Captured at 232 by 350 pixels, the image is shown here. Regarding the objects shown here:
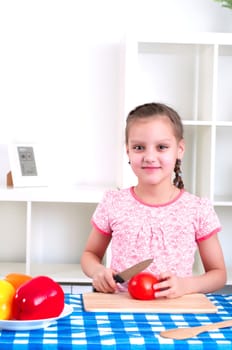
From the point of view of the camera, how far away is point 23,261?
3.69m

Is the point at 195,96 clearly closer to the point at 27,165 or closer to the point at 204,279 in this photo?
the point at 27,165

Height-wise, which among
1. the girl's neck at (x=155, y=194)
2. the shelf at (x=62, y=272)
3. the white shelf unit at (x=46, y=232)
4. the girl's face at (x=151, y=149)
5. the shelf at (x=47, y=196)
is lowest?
the shelf at (x=62, y=272)

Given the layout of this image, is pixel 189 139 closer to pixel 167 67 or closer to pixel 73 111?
pixel 167 67

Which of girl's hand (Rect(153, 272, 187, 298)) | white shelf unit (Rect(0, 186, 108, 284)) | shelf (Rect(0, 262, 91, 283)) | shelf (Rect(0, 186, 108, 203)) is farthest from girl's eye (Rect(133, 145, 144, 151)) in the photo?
white shelf unit (Rect(0, 186, 108, 284))

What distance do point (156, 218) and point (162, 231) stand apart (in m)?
0.04

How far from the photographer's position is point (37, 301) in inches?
52.9

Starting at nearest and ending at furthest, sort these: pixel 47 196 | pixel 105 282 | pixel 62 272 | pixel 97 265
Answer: pixel 105 282
pixel 97 265
pixel 47 196
pixel 62 272

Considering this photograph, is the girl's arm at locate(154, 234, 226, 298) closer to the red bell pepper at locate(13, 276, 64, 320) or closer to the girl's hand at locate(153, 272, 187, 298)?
the girl's hand at locate(153, 272, 187, 298)

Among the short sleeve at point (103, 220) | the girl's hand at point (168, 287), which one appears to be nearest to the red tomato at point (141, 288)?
the girl's hand at point (168, 287)

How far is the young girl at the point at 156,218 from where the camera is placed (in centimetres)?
182

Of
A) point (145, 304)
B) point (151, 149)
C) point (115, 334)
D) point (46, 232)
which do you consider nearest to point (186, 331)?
point (115, 334)

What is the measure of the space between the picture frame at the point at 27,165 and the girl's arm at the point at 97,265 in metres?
1.45

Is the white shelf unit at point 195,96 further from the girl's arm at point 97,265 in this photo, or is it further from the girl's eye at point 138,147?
the girl's eye at point 138,147

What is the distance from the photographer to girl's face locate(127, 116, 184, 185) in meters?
1.80
